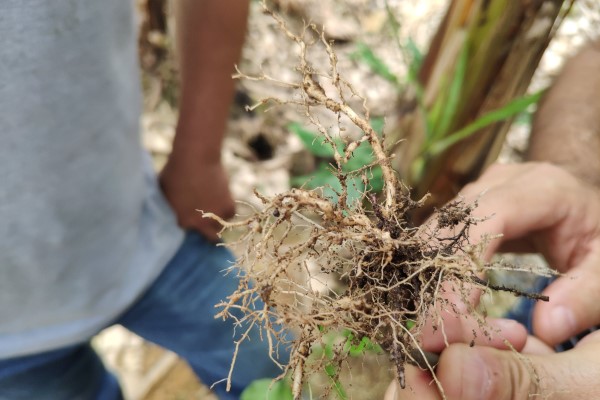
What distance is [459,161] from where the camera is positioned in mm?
1263

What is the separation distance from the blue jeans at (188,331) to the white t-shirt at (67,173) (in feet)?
0.22

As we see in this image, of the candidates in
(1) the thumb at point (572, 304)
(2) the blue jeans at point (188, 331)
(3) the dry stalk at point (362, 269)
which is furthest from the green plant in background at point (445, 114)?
(2) the blue jeans at point (188, 331)

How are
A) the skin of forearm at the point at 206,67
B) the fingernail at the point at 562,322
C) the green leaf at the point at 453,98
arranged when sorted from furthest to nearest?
the green leaf at the point at 453,98
the skin of forearm at the point at 206,67
the fingernail at the point at 562,322

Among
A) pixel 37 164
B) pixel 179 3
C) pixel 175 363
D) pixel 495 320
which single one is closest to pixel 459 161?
pixel 495 320

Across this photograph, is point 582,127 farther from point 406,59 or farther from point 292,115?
point 292,115

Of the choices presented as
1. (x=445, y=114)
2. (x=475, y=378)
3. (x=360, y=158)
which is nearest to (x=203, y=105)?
(x=360, y=158)

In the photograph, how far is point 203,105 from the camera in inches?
40.4

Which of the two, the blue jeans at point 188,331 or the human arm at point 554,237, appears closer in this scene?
the human arm at point 554,237

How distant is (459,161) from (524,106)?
27 cm

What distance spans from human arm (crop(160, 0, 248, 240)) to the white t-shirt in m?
0.10

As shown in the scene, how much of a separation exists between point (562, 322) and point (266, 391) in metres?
0.54

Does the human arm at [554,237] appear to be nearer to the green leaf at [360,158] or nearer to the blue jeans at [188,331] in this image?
the green leaf at [360,158]

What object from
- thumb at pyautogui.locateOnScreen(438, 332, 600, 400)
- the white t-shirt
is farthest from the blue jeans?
thumb at pyautogui.locateOnScreen(438, 332, 600, 400)

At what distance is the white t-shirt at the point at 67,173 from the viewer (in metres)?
0.71
